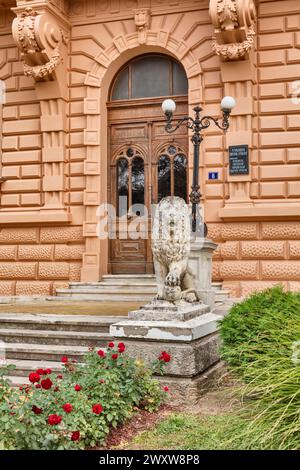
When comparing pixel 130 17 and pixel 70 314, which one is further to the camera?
pixel 130 17

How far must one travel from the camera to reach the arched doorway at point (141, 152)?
41.3 feet

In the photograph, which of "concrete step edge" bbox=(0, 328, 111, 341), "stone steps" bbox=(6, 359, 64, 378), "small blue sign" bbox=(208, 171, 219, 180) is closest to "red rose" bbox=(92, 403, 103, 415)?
"stone steps" bbox=(6, 359, 64, 378)

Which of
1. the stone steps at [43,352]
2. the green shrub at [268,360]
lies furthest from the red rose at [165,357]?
the stone steps at [43,352]

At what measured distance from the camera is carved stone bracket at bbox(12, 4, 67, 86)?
468 inches

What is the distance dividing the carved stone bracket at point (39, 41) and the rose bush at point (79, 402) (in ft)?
27.8

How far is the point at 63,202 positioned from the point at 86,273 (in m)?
1.70

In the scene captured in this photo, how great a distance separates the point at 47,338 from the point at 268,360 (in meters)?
3.67

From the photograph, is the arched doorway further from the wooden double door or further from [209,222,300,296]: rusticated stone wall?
[209,222,300,296]: rusticated stone wall

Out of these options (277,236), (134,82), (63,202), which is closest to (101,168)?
(63,202)

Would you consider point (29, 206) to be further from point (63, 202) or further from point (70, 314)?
point (70, 314)

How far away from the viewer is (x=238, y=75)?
36.9 feet

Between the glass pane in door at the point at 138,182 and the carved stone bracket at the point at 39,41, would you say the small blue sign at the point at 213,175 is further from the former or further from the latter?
the carved stone bracket at the point at 39,41

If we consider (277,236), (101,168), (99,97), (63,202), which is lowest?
(277,236)

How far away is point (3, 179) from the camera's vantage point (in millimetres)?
12961
